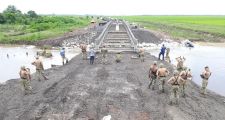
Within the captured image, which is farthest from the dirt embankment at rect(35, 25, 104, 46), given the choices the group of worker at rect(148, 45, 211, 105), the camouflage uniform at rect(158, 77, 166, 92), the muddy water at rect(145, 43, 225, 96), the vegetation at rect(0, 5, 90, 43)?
the camouflage uniform at rect(158, 77, 166, 92)

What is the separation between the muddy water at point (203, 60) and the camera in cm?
3109

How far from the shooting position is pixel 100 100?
63.8ft

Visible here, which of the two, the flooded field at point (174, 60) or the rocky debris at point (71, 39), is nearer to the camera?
the flooded field at point (174, 60)

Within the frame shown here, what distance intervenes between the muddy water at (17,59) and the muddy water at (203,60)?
11966 mm

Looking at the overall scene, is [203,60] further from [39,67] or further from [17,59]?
[39,67]

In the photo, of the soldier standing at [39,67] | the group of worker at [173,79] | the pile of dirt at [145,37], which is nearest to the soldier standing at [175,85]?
the group of worker at [173,79]

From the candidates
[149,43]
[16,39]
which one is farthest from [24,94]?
[16,39]

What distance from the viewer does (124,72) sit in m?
27.2

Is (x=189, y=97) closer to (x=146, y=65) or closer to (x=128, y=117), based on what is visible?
(x=128, y=117)

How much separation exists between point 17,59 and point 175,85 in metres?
28.7

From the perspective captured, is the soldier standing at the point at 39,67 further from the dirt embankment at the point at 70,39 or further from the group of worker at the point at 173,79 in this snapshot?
the dirt embankment at the point at 70,39

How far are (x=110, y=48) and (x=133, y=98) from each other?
19168 mm

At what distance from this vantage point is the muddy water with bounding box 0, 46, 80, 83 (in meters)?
35.4

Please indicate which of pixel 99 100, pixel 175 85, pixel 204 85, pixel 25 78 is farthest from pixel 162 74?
pixel 25 78
